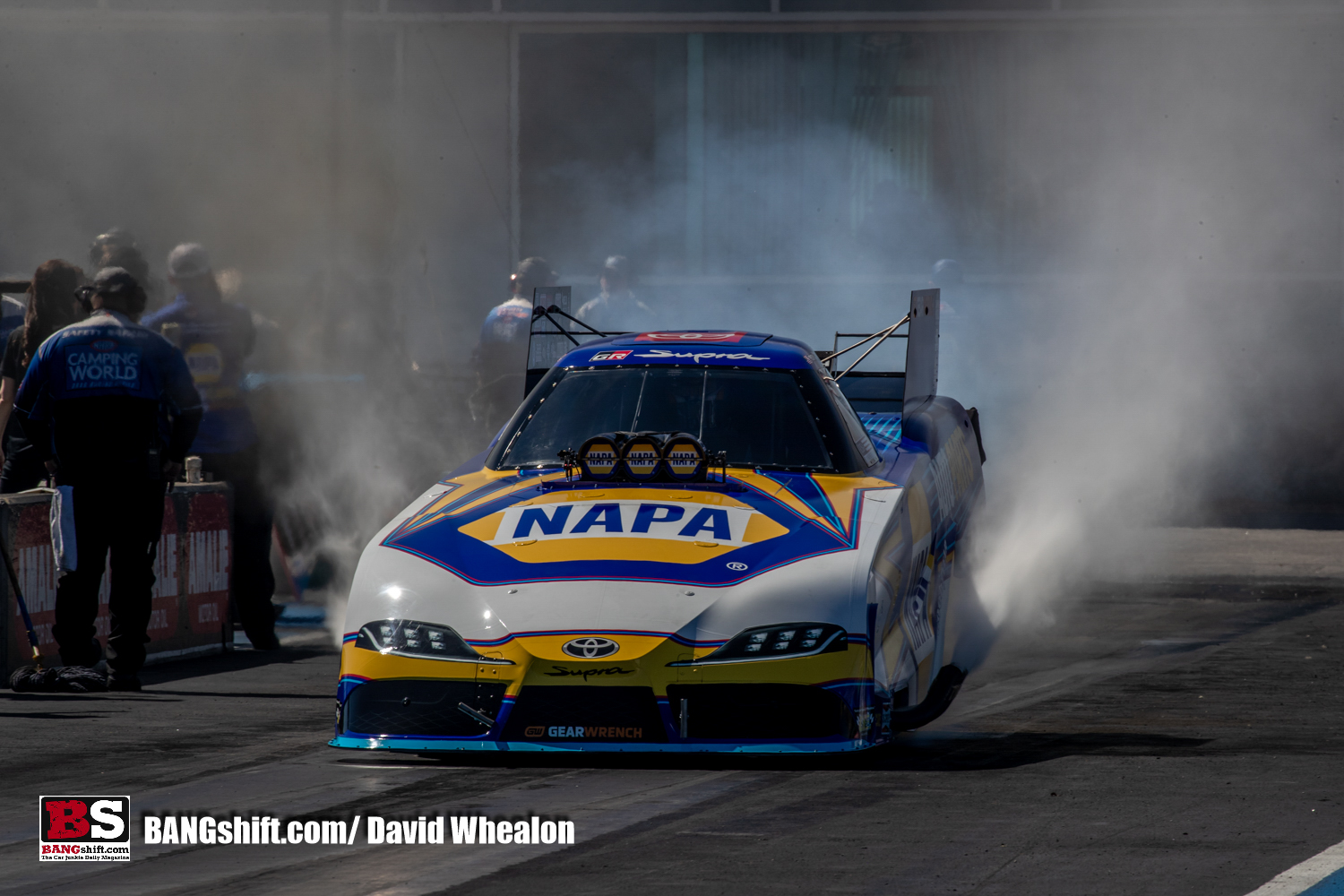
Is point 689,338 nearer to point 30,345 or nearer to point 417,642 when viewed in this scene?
point 417,642

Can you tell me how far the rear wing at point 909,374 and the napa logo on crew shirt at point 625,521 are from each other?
6.96ft

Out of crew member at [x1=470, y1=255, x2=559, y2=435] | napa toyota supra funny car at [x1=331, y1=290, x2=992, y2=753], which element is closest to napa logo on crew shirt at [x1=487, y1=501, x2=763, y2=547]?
napa toyota supra funny car at [x1=331, y1=290, x2=992, y2=753]

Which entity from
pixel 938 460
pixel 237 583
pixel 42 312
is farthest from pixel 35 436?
pixel 938 460

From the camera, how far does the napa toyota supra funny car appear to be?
5.79 metres

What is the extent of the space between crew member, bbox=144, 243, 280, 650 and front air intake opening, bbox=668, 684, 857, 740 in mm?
4465

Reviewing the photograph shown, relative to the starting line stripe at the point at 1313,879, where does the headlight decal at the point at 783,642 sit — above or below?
above

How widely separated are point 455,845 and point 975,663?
4.02 m

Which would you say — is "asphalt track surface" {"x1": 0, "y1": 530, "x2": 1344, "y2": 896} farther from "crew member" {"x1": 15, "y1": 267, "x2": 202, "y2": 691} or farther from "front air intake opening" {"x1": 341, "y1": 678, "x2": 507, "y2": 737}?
"crew member" {"x1": 15, "y1": 267, "x2": 202, "y2": 691}

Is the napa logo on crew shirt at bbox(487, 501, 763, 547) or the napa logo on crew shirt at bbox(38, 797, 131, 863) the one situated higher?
the napa logo on crew shirt at bbox(487, 501, 763, 547)

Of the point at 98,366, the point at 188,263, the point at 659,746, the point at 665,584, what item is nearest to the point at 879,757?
the point at 659,746

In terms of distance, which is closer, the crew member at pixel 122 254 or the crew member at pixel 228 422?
the crew member at pixel 122 254

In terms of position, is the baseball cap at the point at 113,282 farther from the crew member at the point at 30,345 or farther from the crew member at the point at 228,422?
the crew member at the point at 228,422

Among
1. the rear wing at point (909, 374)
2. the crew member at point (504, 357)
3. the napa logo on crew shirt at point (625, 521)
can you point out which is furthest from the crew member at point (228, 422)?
the napa logo on crew shirt at point (625, 521)

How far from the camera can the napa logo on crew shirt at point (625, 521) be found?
623cm
